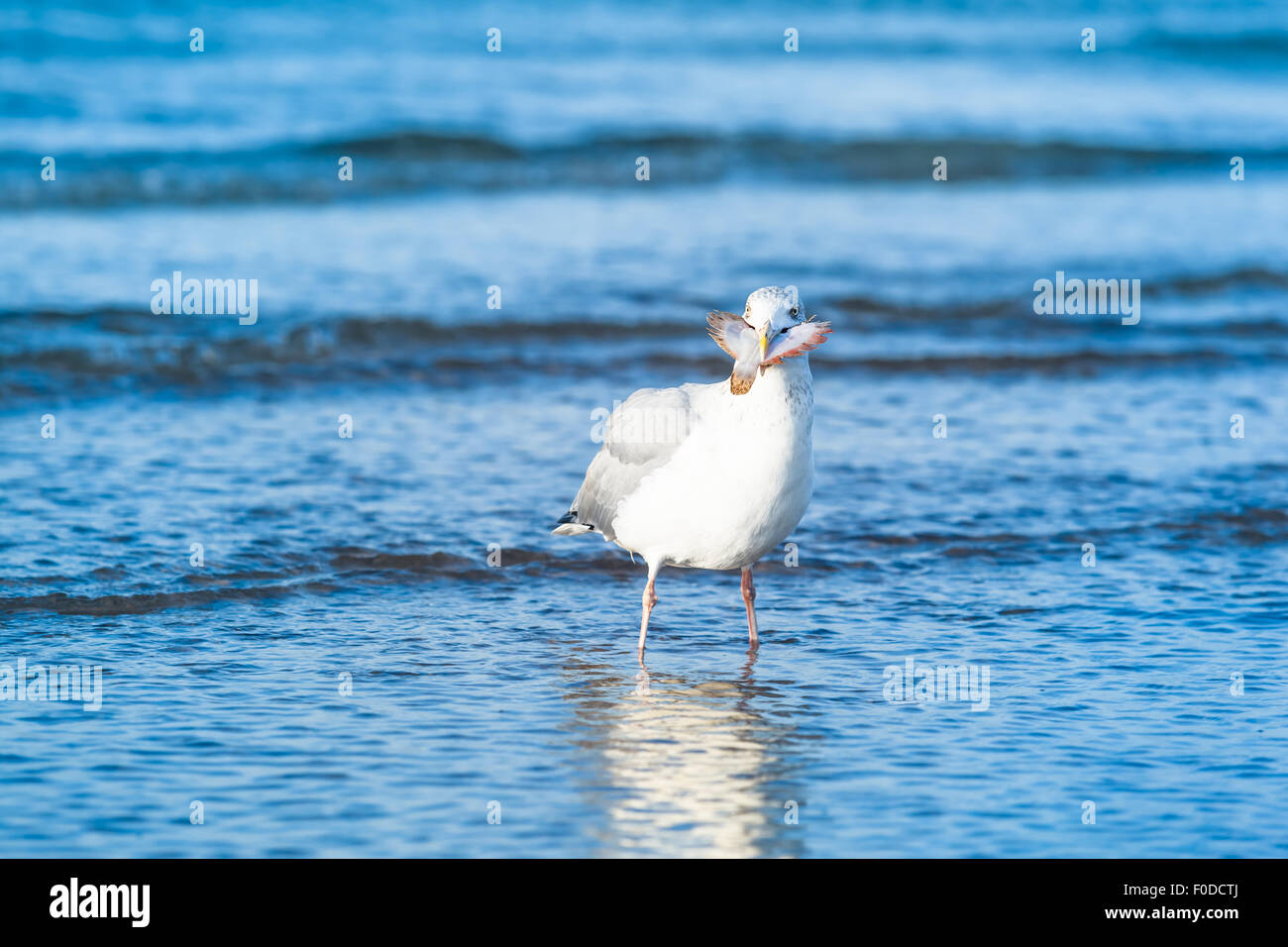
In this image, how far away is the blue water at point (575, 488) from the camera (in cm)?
492

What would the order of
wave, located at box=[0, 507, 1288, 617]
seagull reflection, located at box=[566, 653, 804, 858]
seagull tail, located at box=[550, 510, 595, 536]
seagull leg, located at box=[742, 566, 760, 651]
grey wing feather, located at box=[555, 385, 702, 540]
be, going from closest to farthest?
seagull reflection, located at box=[566, 653, 804, 858]
grey wing feather, located at box=[555, 385, 702, 540]
seagull leg, located at box=[742, 566, 760, 651]
seagull tail, located at box=[550, 510, 595, 536]
wave, located at box=[0, 507, 1288, 617]

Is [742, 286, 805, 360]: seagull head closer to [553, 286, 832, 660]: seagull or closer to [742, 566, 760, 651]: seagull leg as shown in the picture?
Result: [553, 286, 832, 660]: seagull

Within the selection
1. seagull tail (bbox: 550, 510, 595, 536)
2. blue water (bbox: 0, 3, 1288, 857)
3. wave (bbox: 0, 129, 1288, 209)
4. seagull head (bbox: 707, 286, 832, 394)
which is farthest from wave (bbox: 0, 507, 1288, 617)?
wave (bbox: 0, 129, 1288, 209)

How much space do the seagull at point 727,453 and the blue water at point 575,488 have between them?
0.56 meters

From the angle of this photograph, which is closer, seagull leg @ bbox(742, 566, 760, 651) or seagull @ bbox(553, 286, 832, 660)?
seagull @ bbox(553, 286, 832, 660)

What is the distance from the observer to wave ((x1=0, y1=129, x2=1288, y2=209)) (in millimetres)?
18266

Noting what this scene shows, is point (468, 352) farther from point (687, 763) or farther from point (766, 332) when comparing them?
point (687, 763)

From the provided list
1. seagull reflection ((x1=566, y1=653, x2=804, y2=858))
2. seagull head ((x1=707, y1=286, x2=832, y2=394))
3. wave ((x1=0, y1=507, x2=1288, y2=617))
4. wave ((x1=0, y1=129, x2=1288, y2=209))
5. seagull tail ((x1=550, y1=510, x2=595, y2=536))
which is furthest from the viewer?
wave ((x1=0, y1=129, x2=1288, y2=209))

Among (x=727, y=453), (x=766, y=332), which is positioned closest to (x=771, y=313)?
(x=766, y=332)

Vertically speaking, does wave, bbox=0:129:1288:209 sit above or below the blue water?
above

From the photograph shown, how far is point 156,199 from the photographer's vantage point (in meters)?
17.8

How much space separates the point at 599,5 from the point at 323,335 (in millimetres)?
26455

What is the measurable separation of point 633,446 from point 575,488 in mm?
2649

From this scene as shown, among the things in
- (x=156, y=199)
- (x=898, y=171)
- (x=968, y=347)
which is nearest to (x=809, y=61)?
(x=898, y=171)
